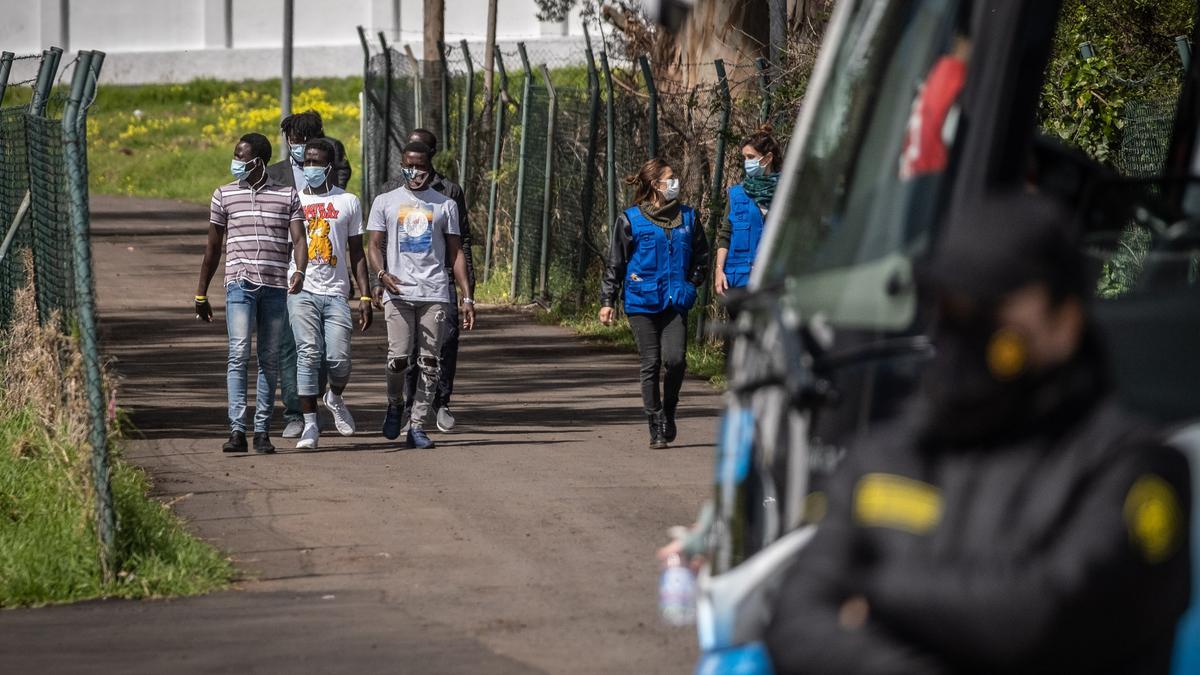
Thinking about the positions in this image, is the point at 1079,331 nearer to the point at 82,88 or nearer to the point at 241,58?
the point at 82,88

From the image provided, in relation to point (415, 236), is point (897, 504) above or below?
above

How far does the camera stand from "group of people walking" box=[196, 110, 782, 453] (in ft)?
35.8

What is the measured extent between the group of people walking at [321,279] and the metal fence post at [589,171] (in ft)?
21.4

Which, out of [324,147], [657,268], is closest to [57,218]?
[324,147]

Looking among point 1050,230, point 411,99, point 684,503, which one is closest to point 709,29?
point 411,99

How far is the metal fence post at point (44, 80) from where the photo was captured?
10273 millimetres

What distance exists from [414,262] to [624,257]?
126 cm

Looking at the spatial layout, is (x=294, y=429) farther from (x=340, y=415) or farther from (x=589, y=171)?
(x=589, y=171)

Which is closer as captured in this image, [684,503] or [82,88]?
[82,88]

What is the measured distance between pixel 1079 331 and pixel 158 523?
627 centimetres

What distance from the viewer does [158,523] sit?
823cm

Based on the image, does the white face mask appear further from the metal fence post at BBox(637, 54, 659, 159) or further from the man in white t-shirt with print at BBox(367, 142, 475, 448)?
the metal fence post at BBox(637, 54, 659, 159)

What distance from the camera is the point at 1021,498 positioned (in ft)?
8.51

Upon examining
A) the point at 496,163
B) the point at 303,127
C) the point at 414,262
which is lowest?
the point at 496,163
